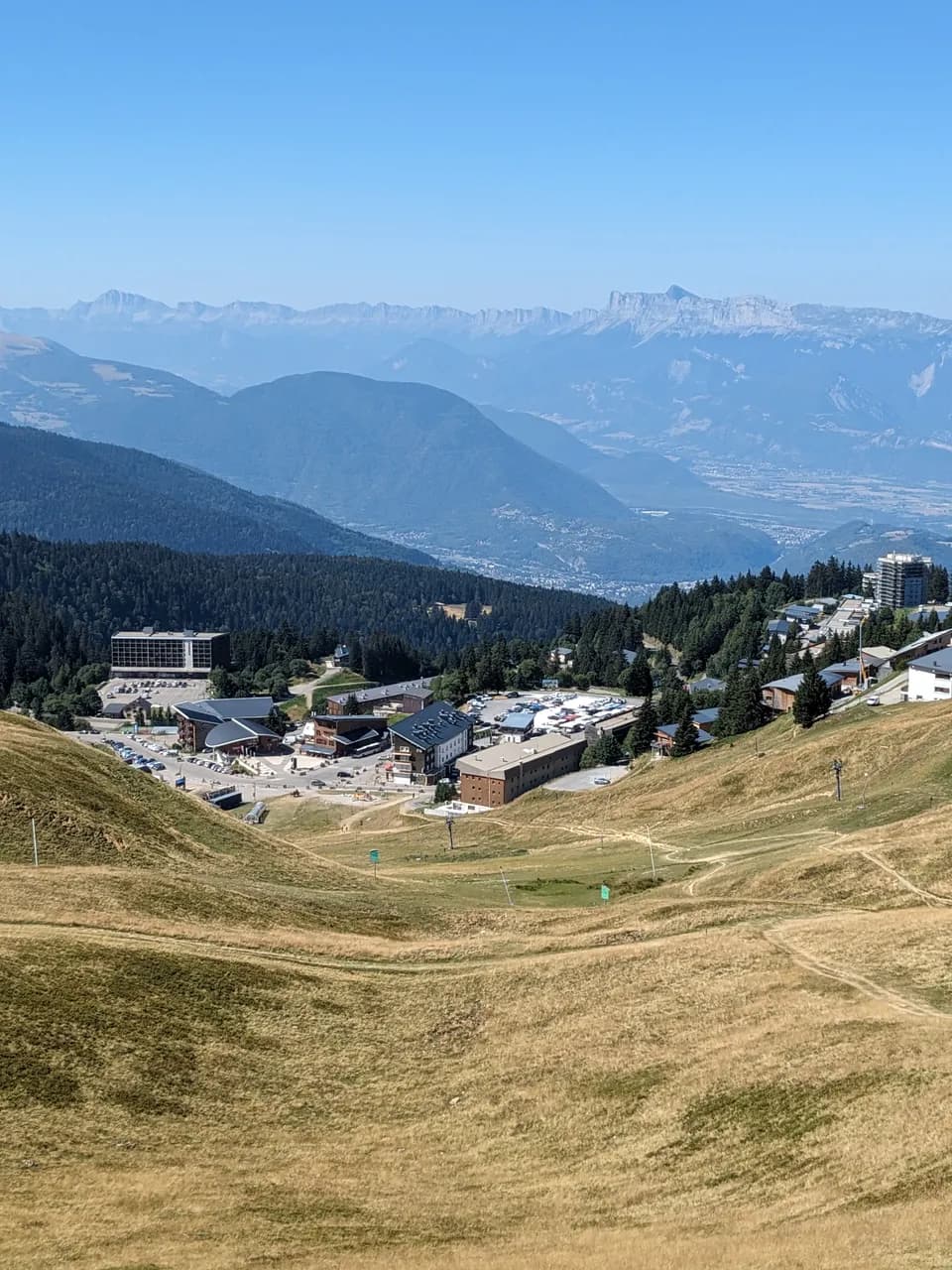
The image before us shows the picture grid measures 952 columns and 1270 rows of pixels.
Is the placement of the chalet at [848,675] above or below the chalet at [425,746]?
above

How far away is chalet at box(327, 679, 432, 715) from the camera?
173500mm

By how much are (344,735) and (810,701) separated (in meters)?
75.4

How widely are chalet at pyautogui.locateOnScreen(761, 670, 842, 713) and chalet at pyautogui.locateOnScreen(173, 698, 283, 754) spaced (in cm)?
6651

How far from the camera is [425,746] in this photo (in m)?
144

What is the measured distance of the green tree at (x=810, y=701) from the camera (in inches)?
4104

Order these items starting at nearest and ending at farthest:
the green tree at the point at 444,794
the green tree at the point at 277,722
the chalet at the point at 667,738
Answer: the chalet at the point at 667,738 → the green tree at the point at 444,794 → the green tree at the point at 277,722

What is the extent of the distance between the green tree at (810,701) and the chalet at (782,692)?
16.4 metres

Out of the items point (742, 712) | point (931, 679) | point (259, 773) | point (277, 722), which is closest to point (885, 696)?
point (931, 679)

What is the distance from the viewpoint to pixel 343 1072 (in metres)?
36.8

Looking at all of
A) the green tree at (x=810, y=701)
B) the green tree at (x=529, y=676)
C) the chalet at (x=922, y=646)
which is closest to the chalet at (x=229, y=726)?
the green tree at (x=529, y=676)

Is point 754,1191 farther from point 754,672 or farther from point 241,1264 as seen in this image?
point 754,672

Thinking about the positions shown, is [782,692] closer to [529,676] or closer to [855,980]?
[529,676]

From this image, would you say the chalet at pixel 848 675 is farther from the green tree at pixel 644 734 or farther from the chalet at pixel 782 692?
the green tree at pixel 644 734

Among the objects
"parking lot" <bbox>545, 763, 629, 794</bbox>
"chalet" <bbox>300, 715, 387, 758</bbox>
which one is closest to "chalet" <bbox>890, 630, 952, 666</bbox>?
"parking lot" <bbox>545, 763, 629, 794</bbox>
